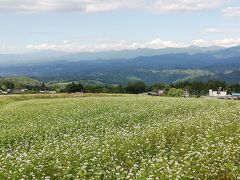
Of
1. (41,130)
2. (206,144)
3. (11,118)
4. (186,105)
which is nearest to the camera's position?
(206,144)

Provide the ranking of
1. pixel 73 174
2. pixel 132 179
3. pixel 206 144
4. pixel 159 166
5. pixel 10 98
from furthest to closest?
pixel 10 98 < pixel 206 144 < pixel 73 174 < pixel 159 166 < pixel 132 179

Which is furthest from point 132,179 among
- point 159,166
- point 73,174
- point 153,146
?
point 153,146

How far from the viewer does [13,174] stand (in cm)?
1446

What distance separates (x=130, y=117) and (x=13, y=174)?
72.1 ft

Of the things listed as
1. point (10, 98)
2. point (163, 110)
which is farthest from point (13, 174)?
point (10, 98)

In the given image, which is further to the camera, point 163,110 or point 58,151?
point 163,110

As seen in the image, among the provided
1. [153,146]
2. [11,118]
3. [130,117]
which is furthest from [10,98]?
[153,146]

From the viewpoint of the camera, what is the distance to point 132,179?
1248cm

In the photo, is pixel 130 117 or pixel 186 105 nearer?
pixel 130 117

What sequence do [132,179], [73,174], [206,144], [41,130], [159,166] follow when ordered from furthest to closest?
[41,130]
[206,144]
[73,174]
[159,166]
[132,179]

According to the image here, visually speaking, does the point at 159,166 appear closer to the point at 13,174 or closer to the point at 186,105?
the point at 13,174

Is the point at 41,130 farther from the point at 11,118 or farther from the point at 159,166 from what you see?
the point at 159,166

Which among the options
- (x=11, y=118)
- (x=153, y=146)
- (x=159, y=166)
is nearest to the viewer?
(x=159, y=166)

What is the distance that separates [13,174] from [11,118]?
2518 centimetres
